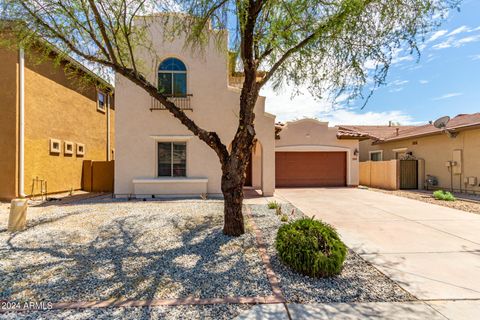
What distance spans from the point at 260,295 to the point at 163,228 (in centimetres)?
394

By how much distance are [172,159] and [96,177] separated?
6024 mm

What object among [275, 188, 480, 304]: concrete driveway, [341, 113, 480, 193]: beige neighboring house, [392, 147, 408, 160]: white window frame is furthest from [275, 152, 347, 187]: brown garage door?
[275, 188, 480, 304]: concrete driveway

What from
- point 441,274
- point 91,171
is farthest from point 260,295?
point 91,171

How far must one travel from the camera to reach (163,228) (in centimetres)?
673

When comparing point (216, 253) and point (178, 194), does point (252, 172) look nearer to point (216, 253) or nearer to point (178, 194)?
point (178, 194)

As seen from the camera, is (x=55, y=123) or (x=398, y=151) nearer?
(x=55, y=123)

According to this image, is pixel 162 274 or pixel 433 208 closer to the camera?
pixel 162 274

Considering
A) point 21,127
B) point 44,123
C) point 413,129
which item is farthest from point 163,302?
point 413,129

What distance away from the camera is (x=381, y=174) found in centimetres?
1736

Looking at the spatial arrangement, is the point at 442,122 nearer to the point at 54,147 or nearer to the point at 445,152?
the point at 445,152

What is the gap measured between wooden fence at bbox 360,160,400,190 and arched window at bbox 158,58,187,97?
44.8 feet

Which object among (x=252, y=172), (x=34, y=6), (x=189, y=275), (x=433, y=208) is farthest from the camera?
(x=252, y=172)

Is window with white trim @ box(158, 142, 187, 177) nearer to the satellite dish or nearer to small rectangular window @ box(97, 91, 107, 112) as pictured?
small rectangular window @ box(97, 91, 107, 112)

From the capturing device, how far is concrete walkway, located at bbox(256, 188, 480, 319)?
11.9ft
